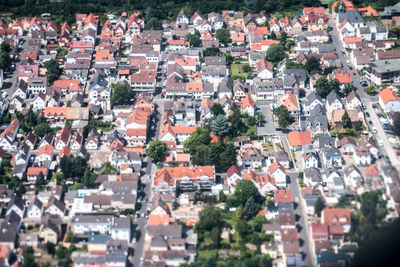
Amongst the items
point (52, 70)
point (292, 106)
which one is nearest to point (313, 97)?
point (292, 106)

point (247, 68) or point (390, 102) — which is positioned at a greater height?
point (247, 68)

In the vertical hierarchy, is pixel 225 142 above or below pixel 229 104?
below

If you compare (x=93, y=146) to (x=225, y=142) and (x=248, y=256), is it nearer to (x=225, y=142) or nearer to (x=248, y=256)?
(x=225, y=142)

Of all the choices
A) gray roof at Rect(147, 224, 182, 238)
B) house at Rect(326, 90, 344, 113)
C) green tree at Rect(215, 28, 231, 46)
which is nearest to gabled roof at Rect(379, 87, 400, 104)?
house at Rect(326, 90, 344, 113)

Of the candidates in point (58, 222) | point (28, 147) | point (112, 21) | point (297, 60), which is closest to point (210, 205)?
point (58, 222)

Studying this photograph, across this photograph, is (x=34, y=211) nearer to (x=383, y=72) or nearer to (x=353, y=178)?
(x=353, y=178)

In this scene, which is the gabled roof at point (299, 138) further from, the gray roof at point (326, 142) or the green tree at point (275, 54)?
the green tree at point (275, 54)

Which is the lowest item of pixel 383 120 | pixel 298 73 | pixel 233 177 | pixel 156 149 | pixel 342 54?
pixel 233 177
